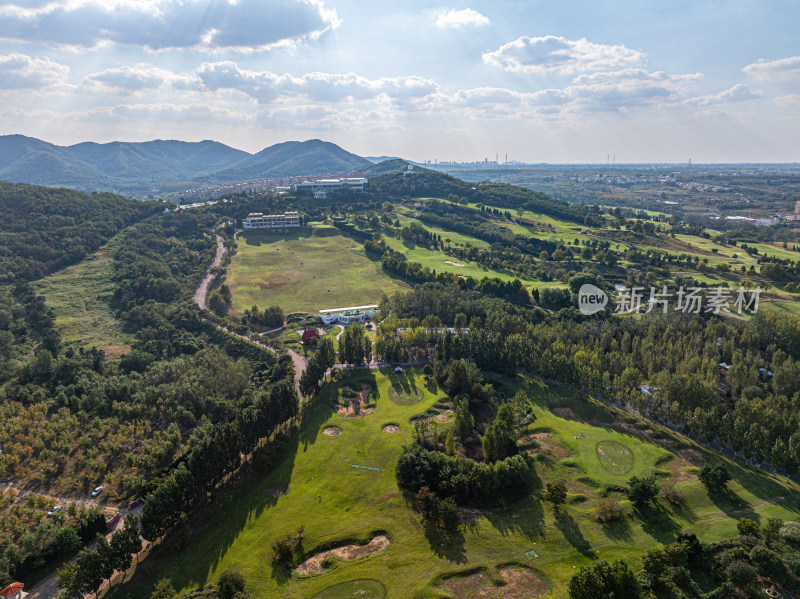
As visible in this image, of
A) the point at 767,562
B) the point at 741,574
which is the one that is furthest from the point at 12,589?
the point at 767,562

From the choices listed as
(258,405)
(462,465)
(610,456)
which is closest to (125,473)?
(258,405)

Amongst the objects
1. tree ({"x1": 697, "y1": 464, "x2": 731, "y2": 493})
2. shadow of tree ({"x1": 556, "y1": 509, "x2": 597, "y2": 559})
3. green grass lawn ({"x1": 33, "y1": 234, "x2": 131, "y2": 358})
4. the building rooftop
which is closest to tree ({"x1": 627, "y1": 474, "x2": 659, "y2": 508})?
tree ({"x1": 697, "y1": 464, "x2": 731, "y2": 493})

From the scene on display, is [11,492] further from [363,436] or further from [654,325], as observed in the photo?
[654,325]

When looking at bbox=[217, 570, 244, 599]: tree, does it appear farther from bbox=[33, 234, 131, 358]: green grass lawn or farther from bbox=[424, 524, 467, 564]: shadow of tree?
bbox=[33, 234, 131, 358]: green grass lawn

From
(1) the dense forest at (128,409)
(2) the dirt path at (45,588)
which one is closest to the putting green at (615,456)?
(1) the dense forest at (128,409)

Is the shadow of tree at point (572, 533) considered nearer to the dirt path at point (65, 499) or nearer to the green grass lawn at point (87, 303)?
the dirt path at point (65, 499)
